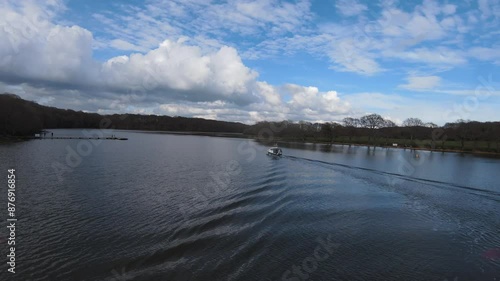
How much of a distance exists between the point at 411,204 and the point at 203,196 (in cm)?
1722

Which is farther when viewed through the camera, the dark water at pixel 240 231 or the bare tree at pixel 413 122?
the bare tree at pixel 413 122

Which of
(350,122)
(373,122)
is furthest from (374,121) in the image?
(350,122)

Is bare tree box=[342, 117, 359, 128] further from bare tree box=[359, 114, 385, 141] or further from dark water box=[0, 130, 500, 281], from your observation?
dark water box=[0, 130, 500, 281]

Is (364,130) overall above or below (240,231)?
above

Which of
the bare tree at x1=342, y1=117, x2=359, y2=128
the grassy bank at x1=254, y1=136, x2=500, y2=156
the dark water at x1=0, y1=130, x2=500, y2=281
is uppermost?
the bare tree at x1=342, y1=117, x2=359, y2=128

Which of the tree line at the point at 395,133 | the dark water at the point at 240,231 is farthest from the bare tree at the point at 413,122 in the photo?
the dark water at the point at 240,231

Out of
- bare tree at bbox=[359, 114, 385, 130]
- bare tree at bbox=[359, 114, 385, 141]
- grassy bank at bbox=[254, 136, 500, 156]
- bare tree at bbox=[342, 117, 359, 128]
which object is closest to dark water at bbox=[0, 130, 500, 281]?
grassy bank at bbox=[254, 136, 500, 156]

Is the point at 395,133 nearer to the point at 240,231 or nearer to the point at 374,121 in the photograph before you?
the point at 374,121

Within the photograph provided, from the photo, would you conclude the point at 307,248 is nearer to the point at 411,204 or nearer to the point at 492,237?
the point at 492,237

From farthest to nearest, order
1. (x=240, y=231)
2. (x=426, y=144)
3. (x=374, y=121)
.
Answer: (x=374, y=121) < (x=426, y=144) < (x=240, y=231)

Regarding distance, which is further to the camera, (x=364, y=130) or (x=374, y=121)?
(x=364, y=130)

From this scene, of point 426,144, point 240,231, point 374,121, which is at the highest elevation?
point 374,121

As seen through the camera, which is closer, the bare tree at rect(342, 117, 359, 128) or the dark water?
the dark water

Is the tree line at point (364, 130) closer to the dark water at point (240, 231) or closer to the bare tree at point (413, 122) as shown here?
the bare tree at point (413, 122)
